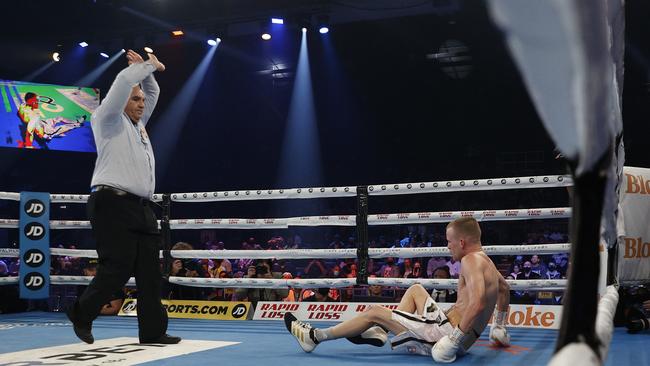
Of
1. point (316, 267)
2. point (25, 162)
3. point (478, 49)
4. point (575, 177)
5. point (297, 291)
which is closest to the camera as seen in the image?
point (575, 177)

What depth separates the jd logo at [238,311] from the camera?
16.4ft

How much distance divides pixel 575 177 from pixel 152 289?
3.07 m

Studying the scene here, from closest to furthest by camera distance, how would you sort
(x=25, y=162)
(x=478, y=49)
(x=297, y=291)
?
(x=297, y=291)
(x=478, y=49)
(x=25, y=162)

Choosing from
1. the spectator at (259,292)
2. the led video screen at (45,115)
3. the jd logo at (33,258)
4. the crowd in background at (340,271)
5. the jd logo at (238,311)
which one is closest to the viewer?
the jd logo at (238,311)

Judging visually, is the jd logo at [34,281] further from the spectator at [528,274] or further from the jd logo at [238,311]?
the spectator at [528,274]

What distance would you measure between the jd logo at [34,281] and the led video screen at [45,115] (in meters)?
7.58

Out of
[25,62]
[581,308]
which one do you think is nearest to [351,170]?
[25,62]

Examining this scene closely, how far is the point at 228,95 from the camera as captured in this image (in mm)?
14500

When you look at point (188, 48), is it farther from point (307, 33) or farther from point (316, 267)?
point (316, 267)

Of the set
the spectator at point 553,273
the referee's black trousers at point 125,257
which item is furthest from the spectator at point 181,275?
the spectator at point 553,273

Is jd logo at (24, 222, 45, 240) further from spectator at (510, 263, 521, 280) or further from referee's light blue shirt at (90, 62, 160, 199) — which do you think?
spectator at (510, 263, 521, 280)

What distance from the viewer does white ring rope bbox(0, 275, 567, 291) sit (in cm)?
415

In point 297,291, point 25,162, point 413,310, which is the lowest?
point 297,291

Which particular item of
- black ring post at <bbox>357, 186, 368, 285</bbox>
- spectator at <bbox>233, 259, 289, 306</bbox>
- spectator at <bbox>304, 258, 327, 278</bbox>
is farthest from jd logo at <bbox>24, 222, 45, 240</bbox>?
spectator at <bbox>304, 258, 327, 278</bbox>
